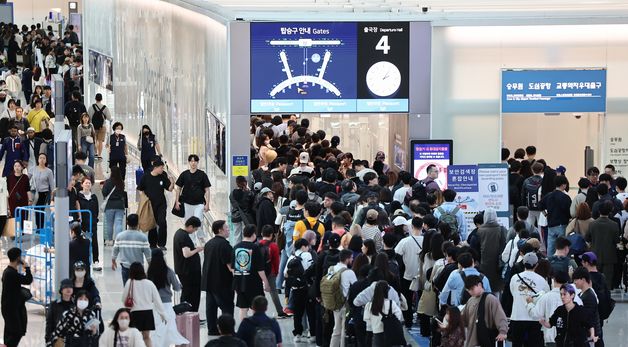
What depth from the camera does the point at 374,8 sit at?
21688mm

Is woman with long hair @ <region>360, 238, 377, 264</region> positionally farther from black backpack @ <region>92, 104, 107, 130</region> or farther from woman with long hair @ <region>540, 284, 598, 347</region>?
black backpack @ <region>92, 104, 107, 130</region>

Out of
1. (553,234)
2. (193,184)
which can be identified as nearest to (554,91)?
(553,234)

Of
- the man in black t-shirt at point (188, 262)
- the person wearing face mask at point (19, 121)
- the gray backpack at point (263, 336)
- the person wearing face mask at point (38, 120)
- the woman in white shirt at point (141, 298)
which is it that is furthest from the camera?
the person wearing face mask at point (38, 120)

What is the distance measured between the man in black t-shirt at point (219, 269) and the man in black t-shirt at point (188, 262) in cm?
16

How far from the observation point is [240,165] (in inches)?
834

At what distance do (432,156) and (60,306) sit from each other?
372 inches

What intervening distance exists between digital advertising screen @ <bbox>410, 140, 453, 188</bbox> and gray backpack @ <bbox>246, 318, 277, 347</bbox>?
949cm

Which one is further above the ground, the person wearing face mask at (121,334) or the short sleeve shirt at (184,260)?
the short sleeve shirt at (184,260)

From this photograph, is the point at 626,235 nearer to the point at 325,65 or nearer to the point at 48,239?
the point at 325,65

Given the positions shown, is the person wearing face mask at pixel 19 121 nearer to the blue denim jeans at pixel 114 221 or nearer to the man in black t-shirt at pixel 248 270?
the blue denim jeans at pixel 114 221

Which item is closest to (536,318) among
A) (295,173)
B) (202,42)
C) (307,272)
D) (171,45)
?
(307,272)

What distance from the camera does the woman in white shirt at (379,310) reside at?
13406 millimetres

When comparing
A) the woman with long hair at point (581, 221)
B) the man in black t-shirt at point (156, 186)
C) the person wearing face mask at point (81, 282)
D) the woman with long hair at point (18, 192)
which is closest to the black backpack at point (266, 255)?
the person wearing face mask at point (81, 282)

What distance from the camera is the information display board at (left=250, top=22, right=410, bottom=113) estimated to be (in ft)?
69.9
